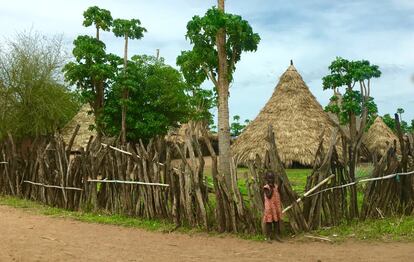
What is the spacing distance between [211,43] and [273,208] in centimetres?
355

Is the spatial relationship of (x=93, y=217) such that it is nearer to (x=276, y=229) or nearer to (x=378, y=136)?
(x=276, y=229)

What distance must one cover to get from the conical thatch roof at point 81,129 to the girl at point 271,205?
16.8m

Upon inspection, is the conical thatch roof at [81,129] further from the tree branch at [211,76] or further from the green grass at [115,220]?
the tree branch at [211,76]

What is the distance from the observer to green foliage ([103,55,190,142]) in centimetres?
1916

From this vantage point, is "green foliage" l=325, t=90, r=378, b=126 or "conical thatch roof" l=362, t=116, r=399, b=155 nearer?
"green foliage" l=325, t=90, r=378, b=126

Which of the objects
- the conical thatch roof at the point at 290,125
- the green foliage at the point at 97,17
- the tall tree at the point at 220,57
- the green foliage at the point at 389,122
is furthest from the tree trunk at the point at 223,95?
the green foliage at the point at 389,122

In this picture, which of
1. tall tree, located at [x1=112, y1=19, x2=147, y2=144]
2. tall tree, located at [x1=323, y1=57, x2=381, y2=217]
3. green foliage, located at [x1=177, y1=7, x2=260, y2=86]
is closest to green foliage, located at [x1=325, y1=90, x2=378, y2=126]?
tall tree, located at [x1=323, y1=57, x2=381, y2=217]

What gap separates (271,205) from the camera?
648cm

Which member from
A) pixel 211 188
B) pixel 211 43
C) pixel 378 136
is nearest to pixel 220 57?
pixel 211 43

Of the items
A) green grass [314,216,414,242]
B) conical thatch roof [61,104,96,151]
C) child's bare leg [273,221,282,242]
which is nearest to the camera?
green grass [314,216,414,242]

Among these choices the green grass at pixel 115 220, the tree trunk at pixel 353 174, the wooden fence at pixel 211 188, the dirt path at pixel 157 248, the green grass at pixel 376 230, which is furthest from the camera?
the green grass at pixel 115 220

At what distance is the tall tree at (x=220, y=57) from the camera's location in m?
8.44

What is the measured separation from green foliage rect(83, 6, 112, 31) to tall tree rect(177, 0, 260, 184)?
918cm

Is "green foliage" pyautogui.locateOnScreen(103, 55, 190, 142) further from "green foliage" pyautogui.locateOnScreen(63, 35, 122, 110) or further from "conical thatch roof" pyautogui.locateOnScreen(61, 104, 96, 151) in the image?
"conical thatch roof" pyautogui.locateOnScreen(61, 104, 96, 151)
